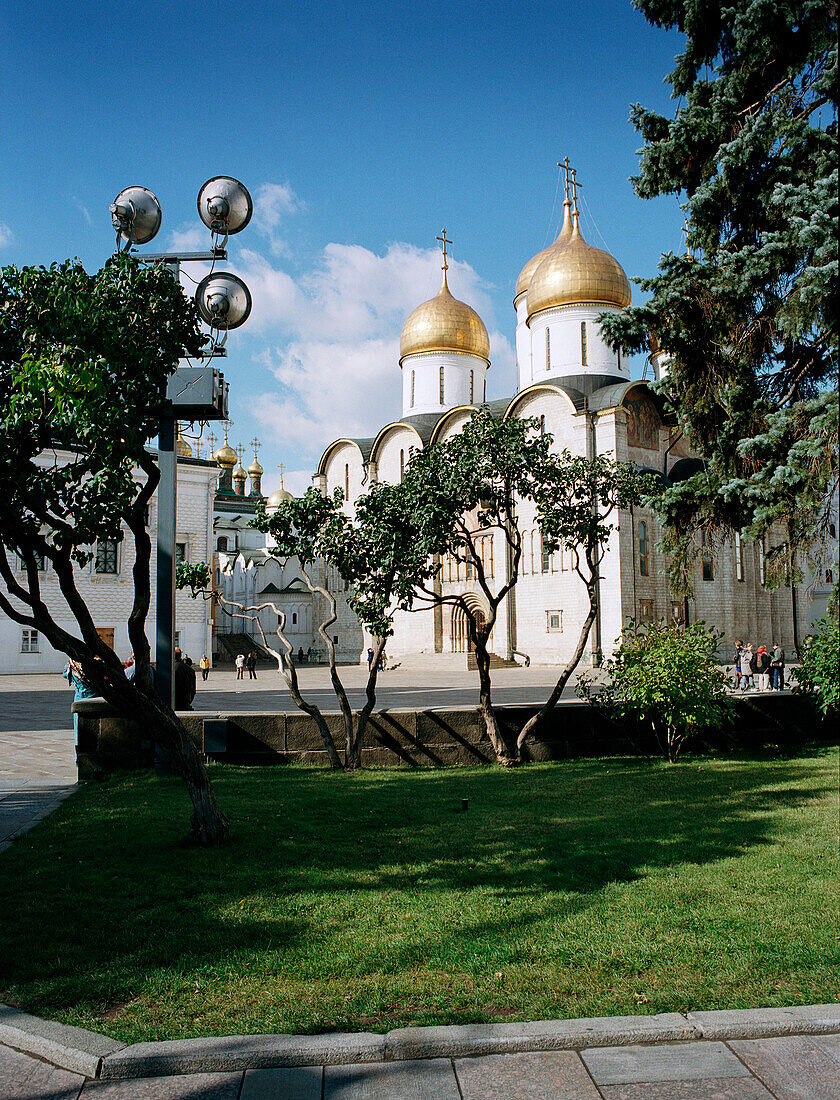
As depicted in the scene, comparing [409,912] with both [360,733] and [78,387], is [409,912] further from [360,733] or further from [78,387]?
[360,733]

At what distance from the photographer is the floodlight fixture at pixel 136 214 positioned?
7.32 metres

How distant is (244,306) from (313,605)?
4436 cm

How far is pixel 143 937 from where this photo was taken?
431cm

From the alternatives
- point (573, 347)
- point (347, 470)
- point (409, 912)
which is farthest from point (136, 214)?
point (347, 470)

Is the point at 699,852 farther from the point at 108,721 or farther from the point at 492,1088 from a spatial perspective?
the point at 108,721

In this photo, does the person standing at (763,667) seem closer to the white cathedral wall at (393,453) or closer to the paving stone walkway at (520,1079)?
the paving stone walkway at (520,1079)

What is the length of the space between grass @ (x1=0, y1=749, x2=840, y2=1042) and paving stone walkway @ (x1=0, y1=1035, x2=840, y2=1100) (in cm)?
26

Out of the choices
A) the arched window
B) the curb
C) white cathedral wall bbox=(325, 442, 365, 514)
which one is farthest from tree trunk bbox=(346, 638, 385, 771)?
white cathedral wall bbox=(325, 442, 365, 514)

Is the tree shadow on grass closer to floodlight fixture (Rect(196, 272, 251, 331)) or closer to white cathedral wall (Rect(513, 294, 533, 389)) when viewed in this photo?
floodlight fixture (Rect(196, 272, 251, 331))

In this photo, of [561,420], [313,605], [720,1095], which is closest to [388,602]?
[720,1095]

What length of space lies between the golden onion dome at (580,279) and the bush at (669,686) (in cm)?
2675

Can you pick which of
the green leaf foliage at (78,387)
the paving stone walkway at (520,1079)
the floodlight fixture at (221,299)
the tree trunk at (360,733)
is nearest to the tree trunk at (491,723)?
the tree trunk at (360,733)

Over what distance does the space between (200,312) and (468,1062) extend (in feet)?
19.9

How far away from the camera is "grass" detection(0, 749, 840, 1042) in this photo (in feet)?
11.8
